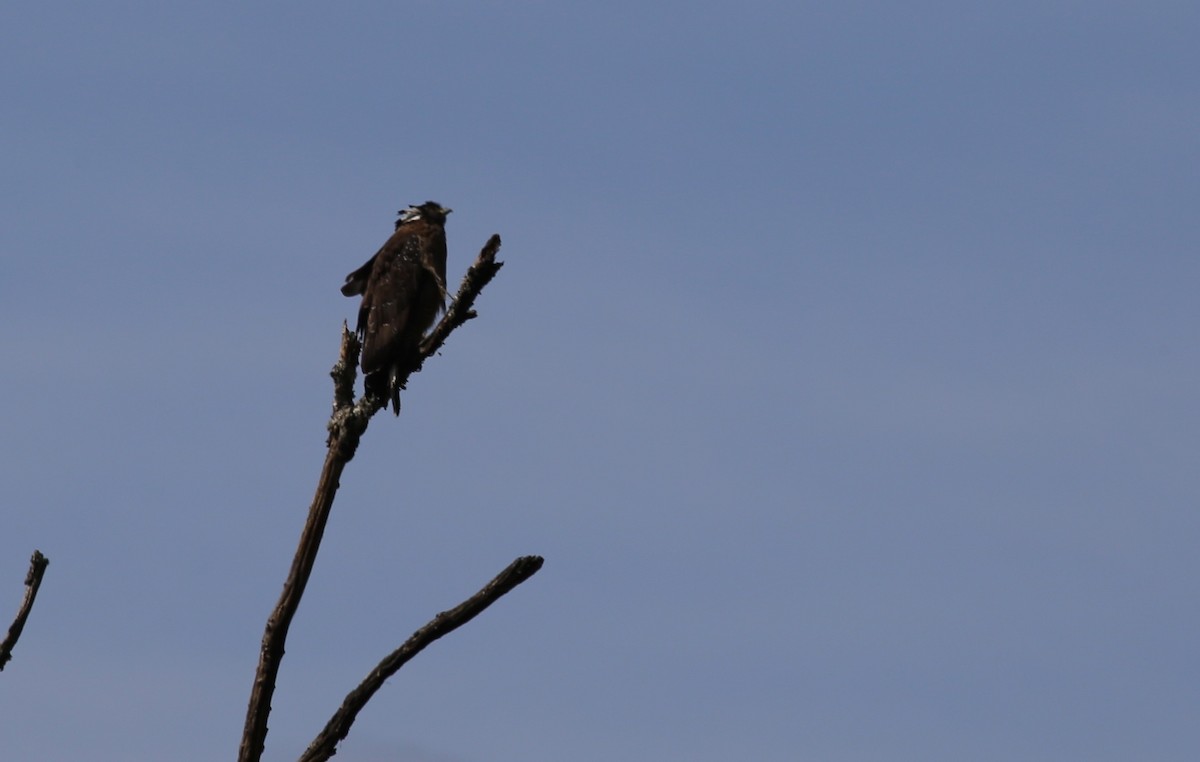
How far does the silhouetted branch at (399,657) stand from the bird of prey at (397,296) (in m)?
6.64

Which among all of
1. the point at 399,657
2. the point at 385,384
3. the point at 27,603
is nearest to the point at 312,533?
the point at 399,657

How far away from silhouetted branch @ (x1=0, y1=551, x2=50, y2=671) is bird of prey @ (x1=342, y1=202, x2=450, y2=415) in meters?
5.58

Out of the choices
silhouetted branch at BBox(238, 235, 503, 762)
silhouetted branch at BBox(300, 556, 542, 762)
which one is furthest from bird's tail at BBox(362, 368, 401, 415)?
silhouetted branch at BBox(300, 556, 542, 762)

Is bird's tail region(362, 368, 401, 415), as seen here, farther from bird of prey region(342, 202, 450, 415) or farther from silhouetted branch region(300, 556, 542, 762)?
silhouetted branch region(300, 556, 542, 762)

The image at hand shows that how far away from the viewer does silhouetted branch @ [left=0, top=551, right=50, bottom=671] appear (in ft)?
17.8

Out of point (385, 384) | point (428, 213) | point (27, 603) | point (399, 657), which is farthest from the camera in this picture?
point (428, 213)

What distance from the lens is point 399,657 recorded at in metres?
4.81

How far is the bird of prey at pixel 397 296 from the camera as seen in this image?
1193 centimetres

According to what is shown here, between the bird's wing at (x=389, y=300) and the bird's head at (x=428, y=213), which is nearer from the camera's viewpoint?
the bird's wing at (x=389, y=300)

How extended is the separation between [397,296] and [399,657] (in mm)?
8305

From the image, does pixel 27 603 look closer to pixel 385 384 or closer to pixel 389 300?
pixel 385 384

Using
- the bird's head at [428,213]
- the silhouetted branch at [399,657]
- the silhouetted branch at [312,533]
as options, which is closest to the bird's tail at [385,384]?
the bird's head at [428,213]

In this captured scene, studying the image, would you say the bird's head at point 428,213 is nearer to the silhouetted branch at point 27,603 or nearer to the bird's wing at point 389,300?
the bird's wing at point 389,300

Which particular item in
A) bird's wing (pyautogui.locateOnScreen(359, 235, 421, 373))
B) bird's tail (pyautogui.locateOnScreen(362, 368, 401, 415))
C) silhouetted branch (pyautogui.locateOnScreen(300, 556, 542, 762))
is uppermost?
bird's wing (pyautogui.locateOnScreen(359, 235, 421, 373))
